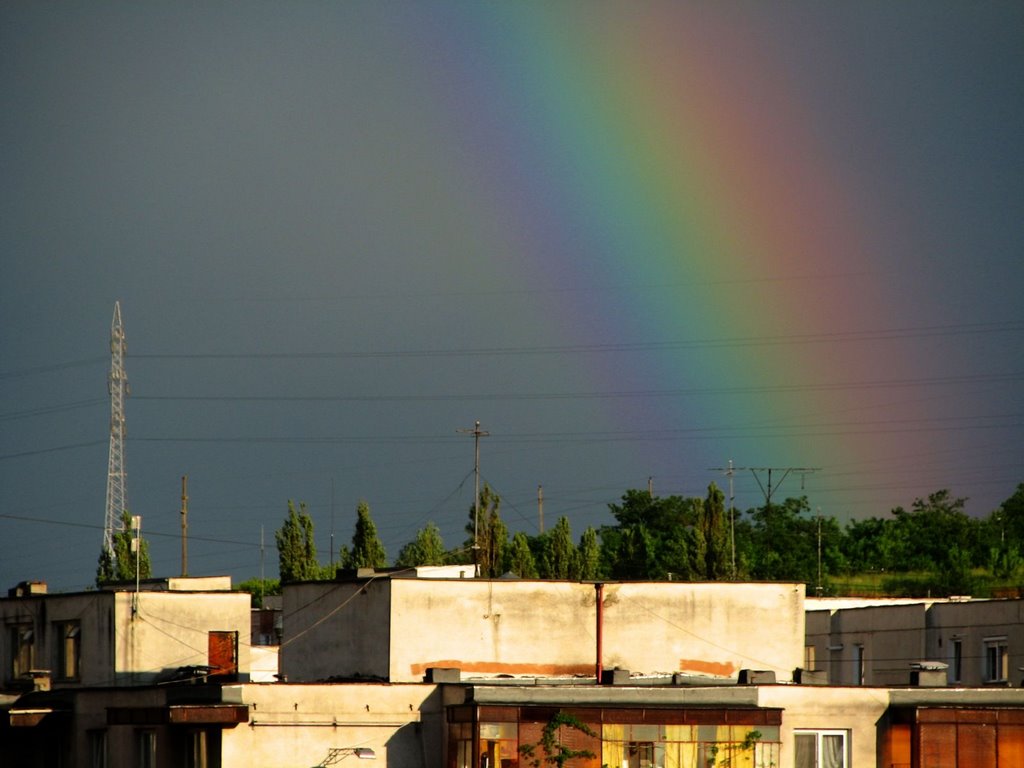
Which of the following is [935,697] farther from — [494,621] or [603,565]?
[603,565]

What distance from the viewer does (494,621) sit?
61.3 metres

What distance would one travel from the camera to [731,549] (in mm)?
125500

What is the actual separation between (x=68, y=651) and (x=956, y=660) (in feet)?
131

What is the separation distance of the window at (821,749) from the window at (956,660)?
3007cm

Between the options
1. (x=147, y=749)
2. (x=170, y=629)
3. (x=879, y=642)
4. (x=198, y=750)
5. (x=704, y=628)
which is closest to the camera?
(x=198, y=750)

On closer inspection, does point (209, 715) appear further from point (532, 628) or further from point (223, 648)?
point (223, 648)

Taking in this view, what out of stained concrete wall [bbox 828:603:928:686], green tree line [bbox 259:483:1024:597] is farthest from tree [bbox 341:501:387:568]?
stained concrete wall [bbox 828:603:928:686]

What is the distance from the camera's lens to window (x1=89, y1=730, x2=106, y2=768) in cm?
5341

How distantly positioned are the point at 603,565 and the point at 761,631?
95690 millimetres

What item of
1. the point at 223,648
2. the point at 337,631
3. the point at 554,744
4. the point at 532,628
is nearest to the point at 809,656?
the point at 532,628

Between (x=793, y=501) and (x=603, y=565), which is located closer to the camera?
(x=603, y=565)

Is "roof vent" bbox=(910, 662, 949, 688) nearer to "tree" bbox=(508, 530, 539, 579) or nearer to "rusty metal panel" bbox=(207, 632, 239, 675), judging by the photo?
"rusty metal panel" bbox=(207, 632, 239, 675)

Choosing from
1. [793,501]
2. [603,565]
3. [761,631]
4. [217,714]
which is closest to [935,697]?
[761,631]

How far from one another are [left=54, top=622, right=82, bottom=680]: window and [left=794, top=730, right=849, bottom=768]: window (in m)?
31.4
